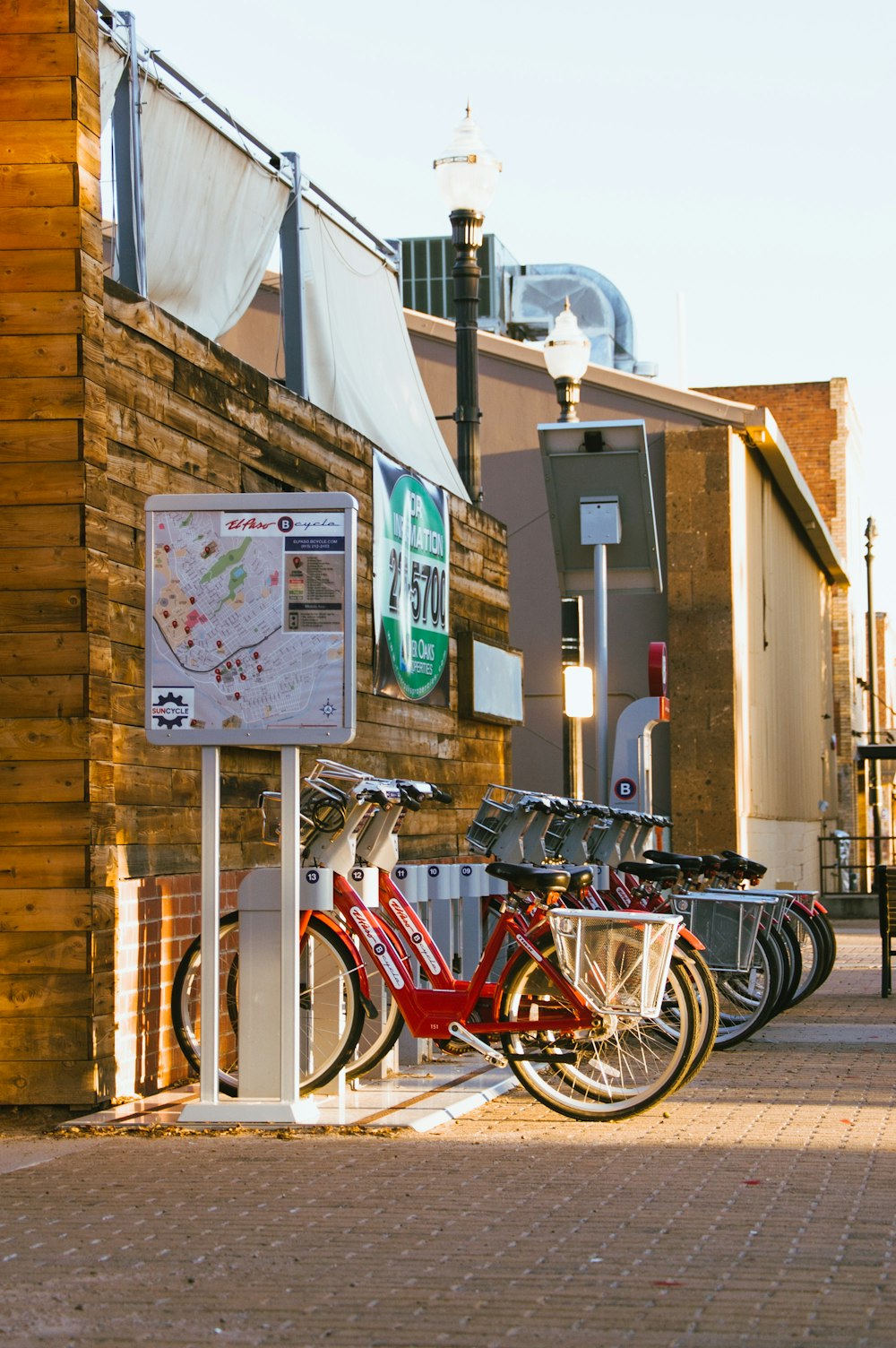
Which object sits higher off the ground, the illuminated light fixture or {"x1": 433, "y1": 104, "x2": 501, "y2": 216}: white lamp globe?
{"x1": 433, "y1": 104, "x2": 501, "y2": 216}: white lamp globe

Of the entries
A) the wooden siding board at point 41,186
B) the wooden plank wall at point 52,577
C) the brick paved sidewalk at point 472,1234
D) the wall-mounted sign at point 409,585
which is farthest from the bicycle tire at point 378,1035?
the wall-mounted sign at point 409,585

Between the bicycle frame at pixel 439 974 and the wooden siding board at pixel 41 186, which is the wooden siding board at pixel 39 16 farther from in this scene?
the bicycle frame at pixel 439 974

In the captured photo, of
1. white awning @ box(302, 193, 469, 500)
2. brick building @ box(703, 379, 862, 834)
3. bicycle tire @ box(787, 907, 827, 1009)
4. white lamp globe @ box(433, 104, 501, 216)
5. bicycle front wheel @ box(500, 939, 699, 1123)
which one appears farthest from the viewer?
brick building @ box(703, 379, 862, 834)

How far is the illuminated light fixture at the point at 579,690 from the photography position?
12.9 metres

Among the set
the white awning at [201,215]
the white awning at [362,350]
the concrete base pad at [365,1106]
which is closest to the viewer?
the concrete base pad at [365,1106]

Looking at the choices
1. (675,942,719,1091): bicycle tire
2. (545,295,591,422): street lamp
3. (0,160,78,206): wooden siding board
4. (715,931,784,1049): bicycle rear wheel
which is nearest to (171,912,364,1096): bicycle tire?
(675,942,719,1091): bicycle tire

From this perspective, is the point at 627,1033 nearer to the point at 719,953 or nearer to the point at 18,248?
the point at 719,953

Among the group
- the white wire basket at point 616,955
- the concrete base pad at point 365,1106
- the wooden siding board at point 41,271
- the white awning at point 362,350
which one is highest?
the white awning at point 362,350

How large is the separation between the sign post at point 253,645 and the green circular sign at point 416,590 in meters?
4.67

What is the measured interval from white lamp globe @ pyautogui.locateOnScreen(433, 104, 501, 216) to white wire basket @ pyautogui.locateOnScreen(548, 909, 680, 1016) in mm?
8244

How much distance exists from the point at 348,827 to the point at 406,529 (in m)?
5.11

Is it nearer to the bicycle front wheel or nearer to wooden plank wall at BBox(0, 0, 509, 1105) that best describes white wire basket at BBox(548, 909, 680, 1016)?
the bicycle front wheel

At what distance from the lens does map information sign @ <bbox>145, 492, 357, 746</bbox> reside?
7418 millimetres

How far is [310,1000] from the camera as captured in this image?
7.93 metres
